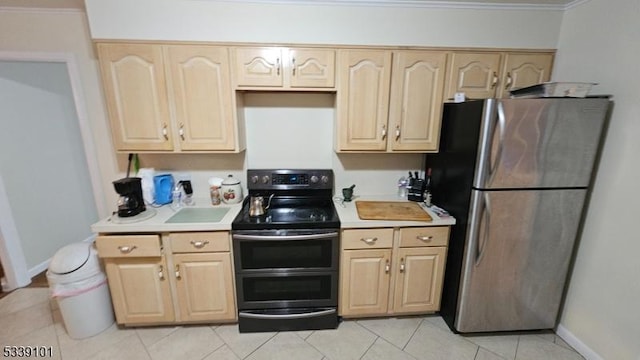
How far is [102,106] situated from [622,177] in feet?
11.8

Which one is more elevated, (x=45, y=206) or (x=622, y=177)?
(x=622, y=177)

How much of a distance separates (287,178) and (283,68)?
2.73 feet

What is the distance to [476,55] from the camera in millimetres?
1907

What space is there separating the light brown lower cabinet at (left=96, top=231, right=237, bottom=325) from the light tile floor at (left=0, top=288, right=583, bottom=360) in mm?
125

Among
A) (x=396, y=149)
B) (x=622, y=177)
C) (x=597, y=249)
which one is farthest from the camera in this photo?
(x=396, y=149)

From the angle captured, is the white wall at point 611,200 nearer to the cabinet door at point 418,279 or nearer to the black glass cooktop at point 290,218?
the cabinet door at point 418,279

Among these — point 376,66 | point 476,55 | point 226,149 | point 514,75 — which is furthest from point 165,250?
point 514,75

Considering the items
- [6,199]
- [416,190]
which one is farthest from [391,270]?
[6,199]

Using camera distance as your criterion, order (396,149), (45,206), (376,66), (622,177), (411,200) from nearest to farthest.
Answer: (622,177), (376,66), (396,149), (411,200), (45,206)

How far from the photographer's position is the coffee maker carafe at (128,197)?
71.1 inches

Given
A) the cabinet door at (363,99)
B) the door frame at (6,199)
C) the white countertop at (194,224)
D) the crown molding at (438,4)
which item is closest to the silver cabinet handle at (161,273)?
the white countertop at (194,224)

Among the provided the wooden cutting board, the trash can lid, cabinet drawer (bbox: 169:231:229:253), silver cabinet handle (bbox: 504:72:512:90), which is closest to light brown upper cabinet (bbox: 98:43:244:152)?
cabinet drawer (bbox: 169:231:229:253)

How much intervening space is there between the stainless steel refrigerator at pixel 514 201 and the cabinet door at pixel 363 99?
512 millimetres

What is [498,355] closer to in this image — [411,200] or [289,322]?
[411,200]
